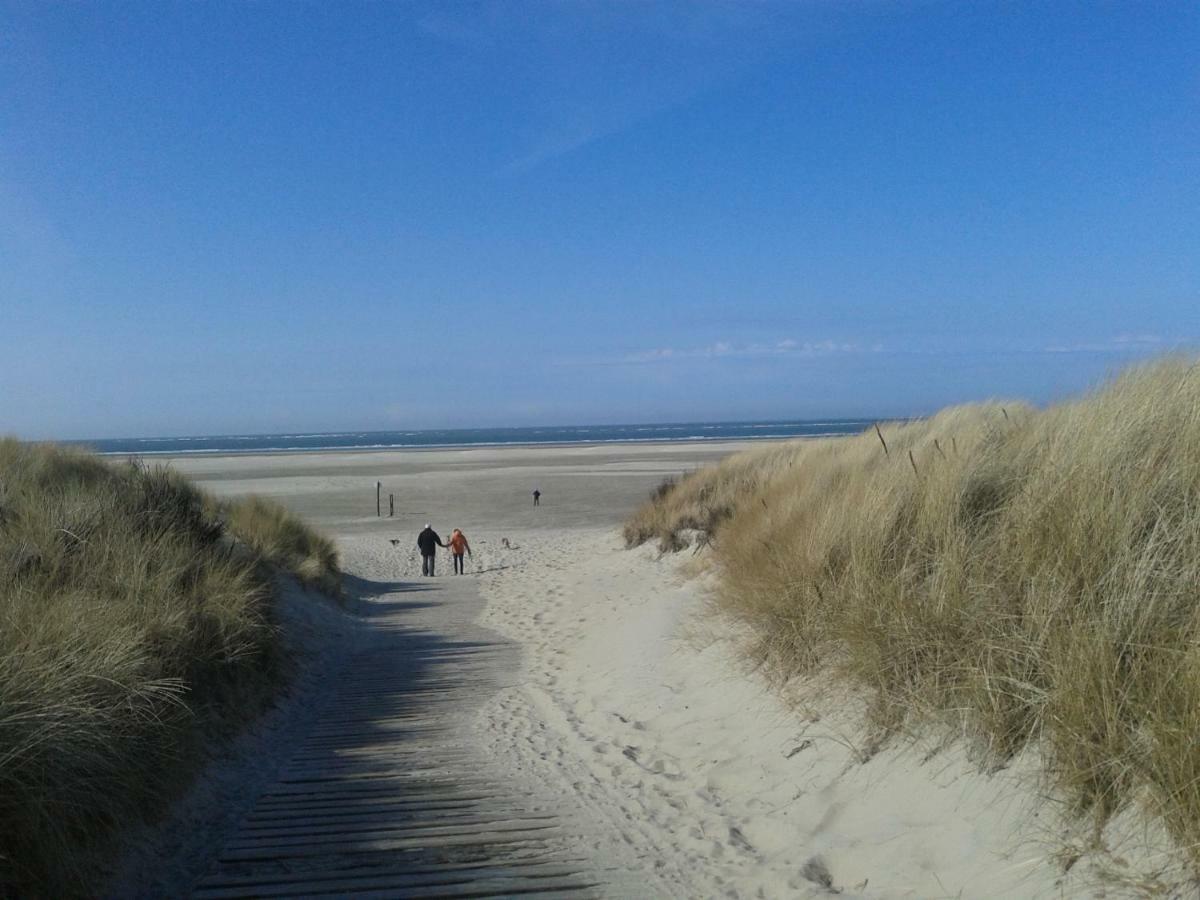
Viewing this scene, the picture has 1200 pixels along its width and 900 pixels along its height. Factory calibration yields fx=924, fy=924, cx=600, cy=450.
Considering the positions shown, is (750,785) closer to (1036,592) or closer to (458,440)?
(1036,592)

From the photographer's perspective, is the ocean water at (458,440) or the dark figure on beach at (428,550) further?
the ocean water at (458,440)

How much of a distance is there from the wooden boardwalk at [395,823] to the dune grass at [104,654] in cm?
63

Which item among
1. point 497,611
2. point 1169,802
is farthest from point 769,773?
point 497,611

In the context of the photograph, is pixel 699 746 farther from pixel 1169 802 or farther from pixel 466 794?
pixel 1169 802

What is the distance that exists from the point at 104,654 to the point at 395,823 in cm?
192

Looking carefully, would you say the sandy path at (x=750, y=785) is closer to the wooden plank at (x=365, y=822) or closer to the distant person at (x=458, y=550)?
the wooden plank at (x=365, y=822)

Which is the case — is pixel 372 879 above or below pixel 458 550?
above

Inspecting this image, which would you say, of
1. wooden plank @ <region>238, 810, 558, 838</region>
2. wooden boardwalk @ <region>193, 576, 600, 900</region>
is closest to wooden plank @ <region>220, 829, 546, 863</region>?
wooden boardwalk @ <region>193, 576, 600, 900</region>

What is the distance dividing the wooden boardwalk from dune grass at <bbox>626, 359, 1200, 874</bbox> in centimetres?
210

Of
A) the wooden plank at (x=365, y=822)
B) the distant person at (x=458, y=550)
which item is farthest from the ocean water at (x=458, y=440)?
the wooden plank at (x=365, y=822)

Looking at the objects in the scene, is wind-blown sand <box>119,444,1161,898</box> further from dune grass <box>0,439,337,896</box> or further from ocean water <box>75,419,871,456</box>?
ocean water <box>75,419,871,456</box>

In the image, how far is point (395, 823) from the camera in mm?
5172

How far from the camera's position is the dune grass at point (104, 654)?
13.3 ft

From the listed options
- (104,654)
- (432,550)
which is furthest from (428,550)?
(104,654)
